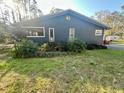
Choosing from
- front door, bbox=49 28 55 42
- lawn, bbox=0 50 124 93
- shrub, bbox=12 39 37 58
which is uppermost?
front door, bbox=49 28 55 42

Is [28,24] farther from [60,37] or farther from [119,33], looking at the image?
[119,33]

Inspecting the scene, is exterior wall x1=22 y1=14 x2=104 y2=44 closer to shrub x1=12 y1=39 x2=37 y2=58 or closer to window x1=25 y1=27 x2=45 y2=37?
window x1=25 y1=27 x2=45 y2=37

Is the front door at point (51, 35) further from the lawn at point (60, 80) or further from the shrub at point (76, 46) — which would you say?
the lawn at point (60, 80)

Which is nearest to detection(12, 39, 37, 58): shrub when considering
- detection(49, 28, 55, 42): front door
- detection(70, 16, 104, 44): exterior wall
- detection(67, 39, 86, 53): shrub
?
detection(67, 39, 86, 53): shrub

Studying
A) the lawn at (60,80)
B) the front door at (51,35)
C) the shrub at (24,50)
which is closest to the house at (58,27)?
the front door at (51,35)

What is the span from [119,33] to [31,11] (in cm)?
3323

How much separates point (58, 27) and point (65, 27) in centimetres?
86

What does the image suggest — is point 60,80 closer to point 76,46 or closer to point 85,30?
point 76,46

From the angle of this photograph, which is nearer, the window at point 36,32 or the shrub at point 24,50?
the shrub at point 24,50

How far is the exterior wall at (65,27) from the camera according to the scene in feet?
47.4

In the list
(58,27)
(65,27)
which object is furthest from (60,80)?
(65,27)

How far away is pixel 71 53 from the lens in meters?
10.3

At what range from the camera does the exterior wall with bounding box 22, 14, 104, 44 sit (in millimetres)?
14445

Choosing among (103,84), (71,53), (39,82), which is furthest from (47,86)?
(71,53)
